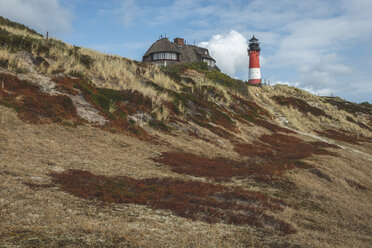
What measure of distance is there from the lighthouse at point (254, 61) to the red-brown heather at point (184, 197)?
7079cm

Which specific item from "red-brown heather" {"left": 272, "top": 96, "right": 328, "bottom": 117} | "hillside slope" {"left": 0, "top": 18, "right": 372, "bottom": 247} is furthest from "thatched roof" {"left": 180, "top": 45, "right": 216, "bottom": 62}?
"hillside slope" {"left": 0, "top": 18, "right": 372, "bottom": 247}

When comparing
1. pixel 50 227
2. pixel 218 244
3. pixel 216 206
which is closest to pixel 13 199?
pixel 50 227

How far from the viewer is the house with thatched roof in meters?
68.9

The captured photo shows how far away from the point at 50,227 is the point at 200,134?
14733 millimetres

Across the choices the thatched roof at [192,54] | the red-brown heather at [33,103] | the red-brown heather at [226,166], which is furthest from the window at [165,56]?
the red-brown heather at [33,103]

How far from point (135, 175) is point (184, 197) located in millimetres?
2392

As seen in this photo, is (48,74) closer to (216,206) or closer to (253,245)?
(216,206)

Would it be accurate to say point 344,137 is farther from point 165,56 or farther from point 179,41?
point 179,41

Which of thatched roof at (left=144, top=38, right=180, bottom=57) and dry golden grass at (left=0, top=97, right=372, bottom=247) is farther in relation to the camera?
thatched roof at (left=144, top=38, right=180, bottom=57)

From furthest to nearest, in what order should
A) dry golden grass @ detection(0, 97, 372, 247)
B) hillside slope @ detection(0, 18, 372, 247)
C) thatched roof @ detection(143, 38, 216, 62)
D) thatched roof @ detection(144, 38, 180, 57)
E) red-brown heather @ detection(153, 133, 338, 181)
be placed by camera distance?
thatched roof @ detection(143, 38, 216, 62), thatched roof @ detection(144, 38, 180, 57), red-brown heather @ detection(153, 133, 338, 181), hillside slope @ detection(0, 18, 372, 247), dry golden grass @ detection(0, 97, 372, 247)

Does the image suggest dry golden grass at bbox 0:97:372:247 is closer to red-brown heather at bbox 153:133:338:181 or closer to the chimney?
red-brown heather at bbox 153:133:338:181

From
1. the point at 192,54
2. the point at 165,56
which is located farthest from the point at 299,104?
the point at 165,56

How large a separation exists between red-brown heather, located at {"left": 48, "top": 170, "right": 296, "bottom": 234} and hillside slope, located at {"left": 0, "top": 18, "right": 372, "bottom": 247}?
0.04m

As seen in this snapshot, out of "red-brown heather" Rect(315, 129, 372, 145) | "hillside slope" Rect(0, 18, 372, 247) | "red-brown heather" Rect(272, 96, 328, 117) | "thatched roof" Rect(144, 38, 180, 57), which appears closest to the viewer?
"hillside slope" Rect(0, 18, 372, 247)
